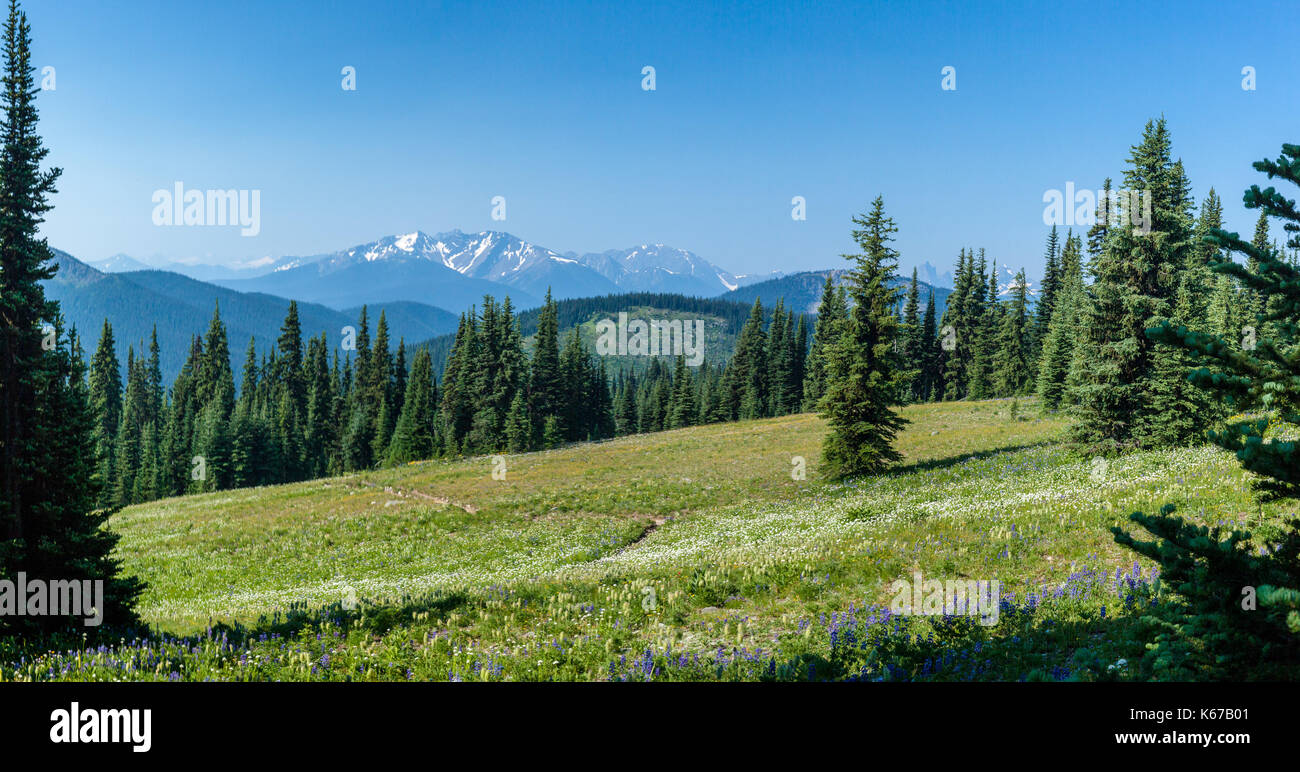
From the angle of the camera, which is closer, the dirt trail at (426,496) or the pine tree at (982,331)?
the dirt trail at (426,496)

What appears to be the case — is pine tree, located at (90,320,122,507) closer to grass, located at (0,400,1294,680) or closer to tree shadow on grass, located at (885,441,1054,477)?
grass, located at (0,400,1294,680)

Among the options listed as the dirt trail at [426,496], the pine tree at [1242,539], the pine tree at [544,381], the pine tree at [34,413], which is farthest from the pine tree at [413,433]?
the pine tree at [1242,539]


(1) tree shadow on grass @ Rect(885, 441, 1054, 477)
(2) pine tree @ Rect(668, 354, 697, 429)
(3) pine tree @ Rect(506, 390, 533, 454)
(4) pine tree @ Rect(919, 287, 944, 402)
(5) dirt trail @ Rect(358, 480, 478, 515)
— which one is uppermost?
(4) pine tree @ Rect(919, 287, 944, 402)

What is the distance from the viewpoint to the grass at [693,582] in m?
7.60

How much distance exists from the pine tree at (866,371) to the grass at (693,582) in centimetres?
173

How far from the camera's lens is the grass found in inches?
299

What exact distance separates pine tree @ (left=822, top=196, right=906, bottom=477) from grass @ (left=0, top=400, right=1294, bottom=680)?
173cm

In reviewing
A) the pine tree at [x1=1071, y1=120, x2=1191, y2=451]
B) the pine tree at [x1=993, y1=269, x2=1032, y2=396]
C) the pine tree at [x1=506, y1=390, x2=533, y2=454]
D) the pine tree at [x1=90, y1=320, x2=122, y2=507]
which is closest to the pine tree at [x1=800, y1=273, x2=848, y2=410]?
the pine tree at [x1=993, y1=269, x2=1032, y2=396]

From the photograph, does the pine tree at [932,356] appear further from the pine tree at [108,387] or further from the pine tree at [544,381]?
the pine tree at [108,387]

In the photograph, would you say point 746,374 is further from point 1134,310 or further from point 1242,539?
point 1242,539

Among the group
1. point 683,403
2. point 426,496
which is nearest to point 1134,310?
point 426,496

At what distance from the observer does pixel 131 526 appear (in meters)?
39.8

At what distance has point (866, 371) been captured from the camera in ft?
99.6
